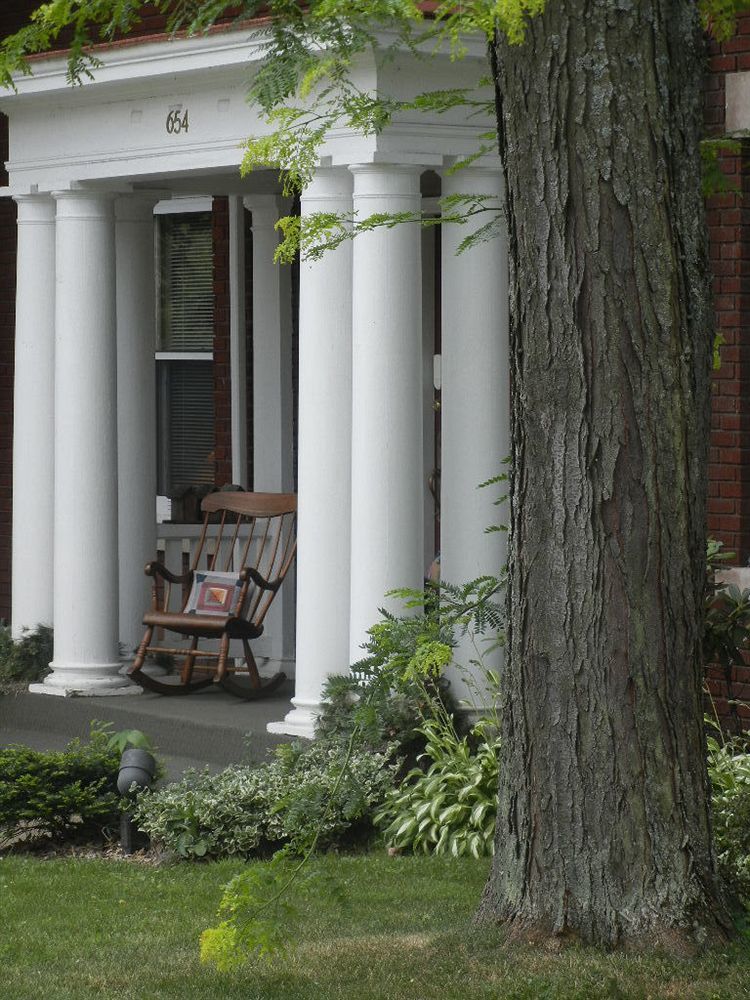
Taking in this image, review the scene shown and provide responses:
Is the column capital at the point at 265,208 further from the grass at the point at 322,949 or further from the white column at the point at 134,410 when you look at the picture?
the grass at the point at 322,949

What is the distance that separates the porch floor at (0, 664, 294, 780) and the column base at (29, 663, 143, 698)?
51 mm

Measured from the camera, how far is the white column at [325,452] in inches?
319

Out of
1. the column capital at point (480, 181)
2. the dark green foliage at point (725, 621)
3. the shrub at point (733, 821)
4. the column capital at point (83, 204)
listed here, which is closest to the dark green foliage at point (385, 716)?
the dark green foliage at point (725, 621)

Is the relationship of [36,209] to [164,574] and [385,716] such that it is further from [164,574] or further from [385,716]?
[385,716]

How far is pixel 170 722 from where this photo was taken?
889 cm

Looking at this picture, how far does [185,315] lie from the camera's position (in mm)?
12227

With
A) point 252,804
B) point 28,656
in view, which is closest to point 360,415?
point 252,804

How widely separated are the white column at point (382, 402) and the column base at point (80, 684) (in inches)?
80.9

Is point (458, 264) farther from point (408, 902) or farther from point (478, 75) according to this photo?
point (408, 902)

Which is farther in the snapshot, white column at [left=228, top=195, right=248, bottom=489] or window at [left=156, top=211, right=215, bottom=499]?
window at [left=156, top=211, right=215, bottom=499]

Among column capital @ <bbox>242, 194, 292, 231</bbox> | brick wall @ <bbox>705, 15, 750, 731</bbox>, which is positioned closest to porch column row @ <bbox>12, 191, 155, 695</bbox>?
column capital @ <bbox>242, 194, 292, 231</bbox>

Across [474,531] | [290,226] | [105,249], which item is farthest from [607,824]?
[105,249]

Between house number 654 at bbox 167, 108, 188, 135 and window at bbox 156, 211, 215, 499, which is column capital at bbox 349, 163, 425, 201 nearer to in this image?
house number 654 at bbox 167, 108, 188, 135

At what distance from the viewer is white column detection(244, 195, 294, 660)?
1110 cm
